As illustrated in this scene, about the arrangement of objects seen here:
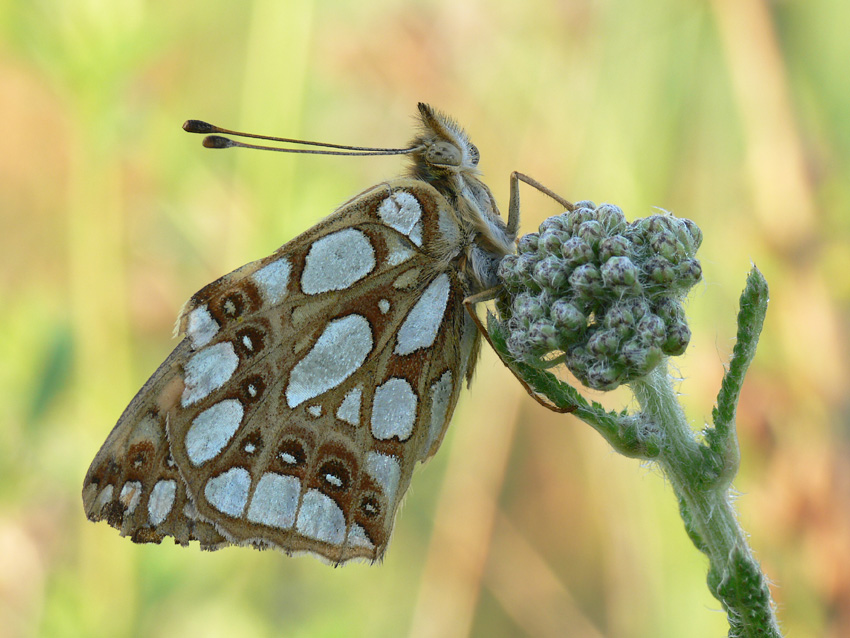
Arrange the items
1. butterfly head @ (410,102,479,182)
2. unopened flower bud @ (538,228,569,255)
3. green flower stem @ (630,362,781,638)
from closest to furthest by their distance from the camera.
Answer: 1. green flower stem @ (630,362,781,638)
2. unopened flower bud @ (538,228,569,255)
3. butterfly head @ (410,102,479,182)

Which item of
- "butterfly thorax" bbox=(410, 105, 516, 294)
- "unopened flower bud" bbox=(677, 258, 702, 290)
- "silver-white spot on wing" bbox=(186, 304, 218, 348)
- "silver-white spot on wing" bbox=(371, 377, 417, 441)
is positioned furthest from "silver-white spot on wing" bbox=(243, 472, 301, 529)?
"unopened flower bud" bbox=(677, 258, 702, 290)

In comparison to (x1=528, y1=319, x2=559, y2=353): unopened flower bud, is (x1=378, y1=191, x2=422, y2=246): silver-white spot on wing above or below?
above

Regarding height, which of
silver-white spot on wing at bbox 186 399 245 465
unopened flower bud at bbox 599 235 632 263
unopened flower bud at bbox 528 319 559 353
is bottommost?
silver-white spot on wing at bbox 186 399 245 465

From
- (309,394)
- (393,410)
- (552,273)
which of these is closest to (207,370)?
(309,394)

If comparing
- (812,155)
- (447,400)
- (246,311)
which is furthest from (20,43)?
(812,155)

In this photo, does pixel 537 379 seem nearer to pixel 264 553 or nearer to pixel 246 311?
pixel 246 311

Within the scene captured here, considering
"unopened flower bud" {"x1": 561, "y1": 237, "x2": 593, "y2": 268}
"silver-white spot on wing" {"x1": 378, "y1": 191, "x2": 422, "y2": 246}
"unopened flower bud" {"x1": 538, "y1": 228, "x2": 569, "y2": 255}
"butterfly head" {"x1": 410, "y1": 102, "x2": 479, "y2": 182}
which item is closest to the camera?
"unopened flower bud" {"x1": 561, "y1": 237, "x2": 593, "y2": 268}

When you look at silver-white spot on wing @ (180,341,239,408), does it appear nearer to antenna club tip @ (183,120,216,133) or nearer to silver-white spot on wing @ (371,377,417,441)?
silver-white spot on wing @ (371,377,417,441)
